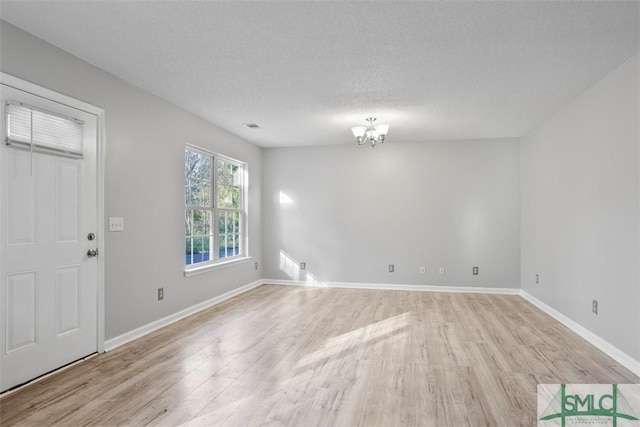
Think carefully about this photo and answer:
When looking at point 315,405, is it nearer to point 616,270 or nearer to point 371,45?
point 371,45

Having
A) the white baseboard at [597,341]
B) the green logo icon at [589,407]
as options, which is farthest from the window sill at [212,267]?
the white baseboard at [597,341]

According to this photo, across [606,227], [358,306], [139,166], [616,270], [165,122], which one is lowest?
[358,306]

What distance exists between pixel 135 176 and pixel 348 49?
2357mm

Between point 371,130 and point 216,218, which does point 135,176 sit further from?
point 371,130

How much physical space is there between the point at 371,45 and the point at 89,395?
310cm

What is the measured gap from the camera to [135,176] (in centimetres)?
356

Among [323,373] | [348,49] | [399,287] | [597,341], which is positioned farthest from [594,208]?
[399,287]

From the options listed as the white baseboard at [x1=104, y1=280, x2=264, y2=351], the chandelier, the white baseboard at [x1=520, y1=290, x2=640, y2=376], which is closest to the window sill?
the white baseboard at [x1=104, y1=280, x2=264, y2=351]

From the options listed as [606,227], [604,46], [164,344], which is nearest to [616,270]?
[606,227]

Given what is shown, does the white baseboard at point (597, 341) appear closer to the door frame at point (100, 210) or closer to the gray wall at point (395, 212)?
the gray wall at point (395, 212)

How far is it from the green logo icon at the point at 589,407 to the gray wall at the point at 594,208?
67 cm

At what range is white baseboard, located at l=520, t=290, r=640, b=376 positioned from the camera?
9.13ft

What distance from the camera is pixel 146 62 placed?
3006mm

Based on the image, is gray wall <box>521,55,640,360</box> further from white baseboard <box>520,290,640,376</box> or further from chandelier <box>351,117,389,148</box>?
chandelier <box>351,117,389,148</box>
